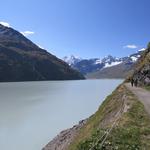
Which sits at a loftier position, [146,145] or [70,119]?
[146,145]

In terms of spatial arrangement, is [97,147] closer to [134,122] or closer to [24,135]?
[134,122]

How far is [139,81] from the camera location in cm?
5925

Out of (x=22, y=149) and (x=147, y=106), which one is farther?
(x=22, y=149)

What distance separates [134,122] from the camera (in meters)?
22.2

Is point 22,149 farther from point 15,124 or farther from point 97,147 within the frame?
point 97,147

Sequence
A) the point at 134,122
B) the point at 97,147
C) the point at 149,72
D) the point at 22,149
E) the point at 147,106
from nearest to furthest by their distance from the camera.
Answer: the point at 97,147 → the point at 134,122 → the point at 147,106 → the point at 22,149 → the point at 149,72

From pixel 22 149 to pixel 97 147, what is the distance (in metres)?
27.8

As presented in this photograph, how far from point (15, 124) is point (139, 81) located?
91.0ft

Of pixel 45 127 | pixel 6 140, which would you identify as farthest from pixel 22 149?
pixel 45 127

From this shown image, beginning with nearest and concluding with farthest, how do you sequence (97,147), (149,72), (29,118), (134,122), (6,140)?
(97,147)
(134,122)
(6,140)
(149,72)
(29,118)

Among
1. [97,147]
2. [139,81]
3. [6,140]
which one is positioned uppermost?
[139,81]

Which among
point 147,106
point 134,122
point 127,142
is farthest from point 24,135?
point 127,142

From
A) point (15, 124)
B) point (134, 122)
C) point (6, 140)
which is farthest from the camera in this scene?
point (15, 124)

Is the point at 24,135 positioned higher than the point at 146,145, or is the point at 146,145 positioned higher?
the point at 146,145
